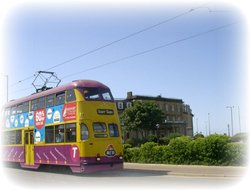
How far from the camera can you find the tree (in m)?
73.7

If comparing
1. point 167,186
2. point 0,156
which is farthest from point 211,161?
point 0,156

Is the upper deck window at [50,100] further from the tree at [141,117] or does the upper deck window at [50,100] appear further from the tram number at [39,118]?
the tree at [141,117]

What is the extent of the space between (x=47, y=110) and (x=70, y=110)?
2.82m

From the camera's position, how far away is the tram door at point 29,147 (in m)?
24.4

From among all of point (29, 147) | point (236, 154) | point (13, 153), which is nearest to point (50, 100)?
point (29, 147)

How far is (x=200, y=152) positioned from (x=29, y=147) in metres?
10.6

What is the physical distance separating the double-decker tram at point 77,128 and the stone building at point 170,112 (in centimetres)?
5891

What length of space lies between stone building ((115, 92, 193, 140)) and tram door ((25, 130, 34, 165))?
56.8m

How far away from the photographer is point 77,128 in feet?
64.5

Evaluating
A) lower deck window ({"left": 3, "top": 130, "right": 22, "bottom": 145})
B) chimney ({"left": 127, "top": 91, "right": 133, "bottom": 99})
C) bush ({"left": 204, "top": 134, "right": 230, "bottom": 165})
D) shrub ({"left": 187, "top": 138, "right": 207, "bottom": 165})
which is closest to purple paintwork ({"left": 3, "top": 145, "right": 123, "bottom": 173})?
lower deck window ({"left": 3, "top": 130, "right": 22, "bottom": 145})

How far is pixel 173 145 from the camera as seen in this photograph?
81.6ft

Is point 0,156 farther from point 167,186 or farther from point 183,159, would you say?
point 167,186

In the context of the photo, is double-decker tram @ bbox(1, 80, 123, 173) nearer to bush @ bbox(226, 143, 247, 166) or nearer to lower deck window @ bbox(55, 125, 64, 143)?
lower deck window @ bbox(55, 125, 64, 143)

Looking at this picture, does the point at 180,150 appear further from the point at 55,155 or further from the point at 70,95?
the point at 70,95
